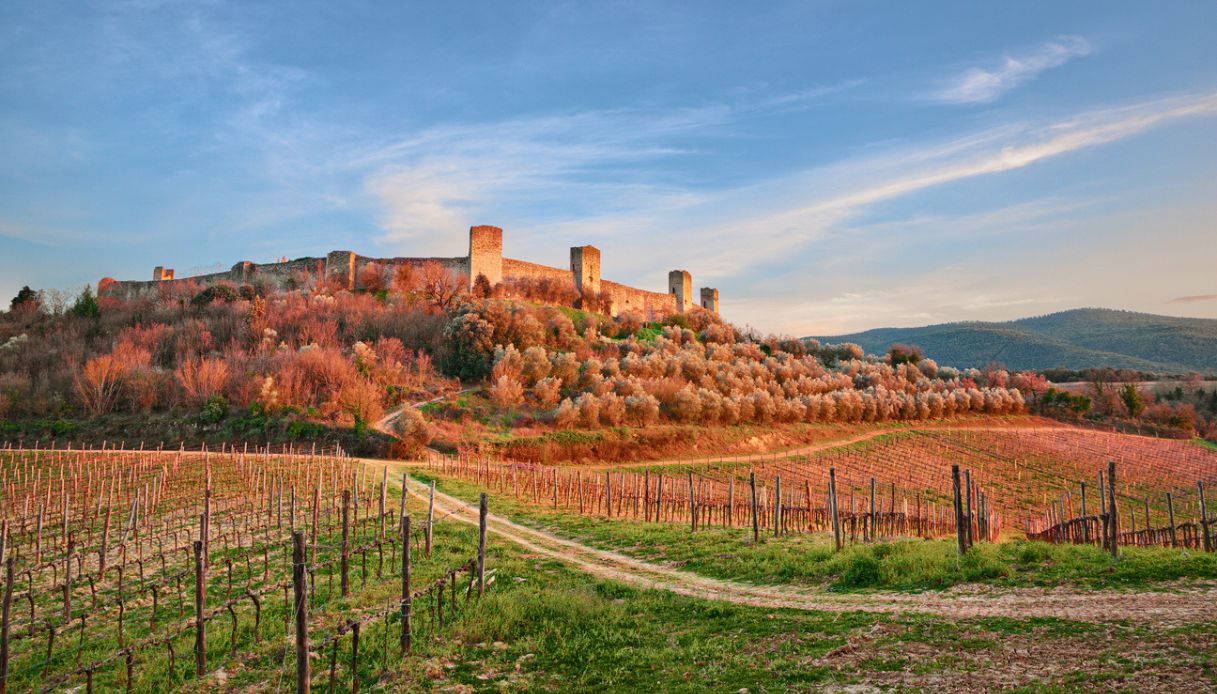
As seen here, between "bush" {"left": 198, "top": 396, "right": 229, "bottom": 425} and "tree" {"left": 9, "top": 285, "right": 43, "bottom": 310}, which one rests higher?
Answer: "tree" {"left": 9, "top": 285, "right": 43, "bottom": 310}

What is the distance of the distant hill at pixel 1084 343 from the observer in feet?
432

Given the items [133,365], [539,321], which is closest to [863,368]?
[539,321]

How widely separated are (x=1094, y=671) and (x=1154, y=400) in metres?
92.0

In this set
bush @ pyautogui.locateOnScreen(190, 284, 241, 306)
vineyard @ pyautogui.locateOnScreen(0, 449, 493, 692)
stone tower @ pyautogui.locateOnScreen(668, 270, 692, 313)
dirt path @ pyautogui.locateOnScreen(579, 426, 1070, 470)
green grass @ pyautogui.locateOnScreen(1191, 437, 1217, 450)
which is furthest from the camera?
stone tower @ pyautogui.locateOnScreen(668, 270, 692, 313)

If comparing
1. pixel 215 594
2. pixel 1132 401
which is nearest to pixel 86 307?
pixel 215 594

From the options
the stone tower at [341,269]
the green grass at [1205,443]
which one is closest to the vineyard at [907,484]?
the green grass at [1205,443]

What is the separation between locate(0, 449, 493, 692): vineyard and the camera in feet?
28.1

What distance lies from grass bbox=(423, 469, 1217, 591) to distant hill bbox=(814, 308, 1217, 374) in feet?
343

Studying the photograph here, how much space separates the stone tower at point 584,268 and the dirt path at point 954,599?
182 feet

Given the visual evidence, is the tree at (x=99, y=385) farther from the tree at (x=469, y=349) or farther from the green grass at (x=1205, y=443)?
the green grass at (x=1205, y=443)

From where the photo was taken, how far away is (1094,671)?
301 inches

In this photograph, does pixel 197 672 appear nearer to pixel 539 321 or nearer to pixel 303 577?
pixel 303 577

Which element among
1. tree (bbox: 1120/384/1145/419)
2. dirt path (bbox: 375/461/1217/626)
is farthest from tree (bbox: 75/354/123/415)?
tree (bbox: 1120/384/1145/419)

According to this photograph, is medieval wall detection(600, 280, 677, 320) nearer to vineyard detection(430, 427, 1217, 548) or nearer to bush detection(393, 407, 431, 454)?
vineyard detection(430, 427, 1217, 548)
